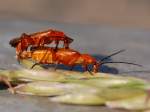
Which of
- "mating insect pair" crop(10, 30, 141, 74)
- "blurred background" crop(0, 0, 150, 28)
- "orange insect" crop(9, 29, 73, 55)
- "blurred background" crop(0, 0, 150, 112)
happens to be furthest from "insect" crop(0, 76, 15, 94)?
"blurred background" crop(0, 0, 150, 28)

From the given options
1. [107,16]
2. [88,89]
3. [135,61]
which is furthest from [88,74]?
[107,16]

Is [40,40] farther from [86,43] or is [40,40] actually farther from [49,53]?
[86,43]

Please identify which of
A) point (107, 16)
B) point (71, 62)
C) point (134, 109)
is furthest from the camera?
point (107, 16)

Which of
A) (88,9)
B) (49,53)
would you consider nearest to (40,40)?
(49,53)

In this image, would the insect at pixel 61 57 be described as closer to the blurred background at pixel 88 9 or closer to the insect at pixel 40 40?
the insect at pixel 40 40

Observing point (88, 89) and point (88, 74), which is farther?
point (88, 74)

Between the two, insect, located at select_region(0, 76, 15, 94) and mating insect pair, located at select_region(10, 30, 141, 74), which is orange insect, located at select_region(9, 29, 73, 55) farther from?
insect, located at select_region(0, 76, 15, 94)

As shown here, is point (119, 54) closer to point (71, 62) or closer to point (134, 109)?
point (71, 62)
